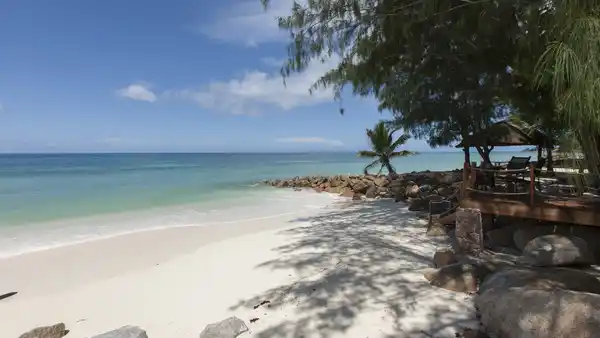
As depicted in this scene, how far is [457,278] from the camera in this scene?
4090 mm

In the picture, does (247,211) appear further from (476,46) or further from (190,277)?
(476,46)

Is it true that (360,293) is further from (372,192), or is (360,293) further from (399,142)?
(399,142)

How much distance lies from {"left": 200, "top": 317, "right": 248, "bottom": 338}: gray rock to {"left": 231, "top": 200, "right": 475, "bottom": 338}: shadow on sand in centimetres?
17

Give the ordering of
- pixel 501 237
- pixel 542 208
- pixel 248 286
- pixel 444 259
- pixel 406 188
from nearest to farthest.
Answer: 1. pixel 248 286
2. pixel 444 259
3. pixel 542 208
4. pixel 501 237
5. pixel 406 188

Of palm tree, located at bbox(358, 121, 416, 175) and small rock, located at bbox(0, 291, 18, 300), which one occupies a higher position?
palm tree, located at bbox(358, 121, 416, 175)

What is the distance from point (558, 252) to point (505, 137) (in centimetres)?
799

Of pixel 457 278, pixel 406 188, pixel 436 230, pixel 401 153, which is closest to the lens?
pixel 457 278

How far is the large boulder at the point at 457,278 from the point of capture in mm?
3986

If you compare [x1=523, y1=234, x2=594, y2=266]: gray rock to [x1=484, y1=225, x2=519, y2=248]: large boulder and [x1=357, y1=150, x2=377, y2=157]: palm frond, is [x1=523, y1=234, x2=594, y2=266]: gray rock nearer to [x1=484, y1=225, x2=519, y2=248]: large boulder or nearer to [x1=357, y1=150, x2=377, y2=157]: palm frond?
[x1=484, y1=225, x2=519, y2=248]: large boulder

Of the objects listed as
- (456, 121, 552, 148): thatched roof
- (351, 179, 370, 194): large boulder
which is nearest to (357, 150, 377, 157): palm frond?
(351, 179, 370, 194): large boulder

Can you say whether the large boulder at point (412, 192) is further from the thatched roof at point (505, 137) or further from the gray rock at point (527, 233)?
the gray rock at point (527, 233)

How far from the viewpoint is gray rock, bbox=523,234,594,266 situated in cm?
433

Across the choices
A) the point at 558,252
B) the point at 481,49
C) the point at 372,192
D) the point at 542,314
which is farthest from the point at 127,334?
the point at 372,192

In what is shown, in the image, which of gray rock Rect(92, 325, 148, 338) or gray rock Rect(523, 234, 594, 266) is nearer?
gray rock Rect(92, 325, 148, 338)
